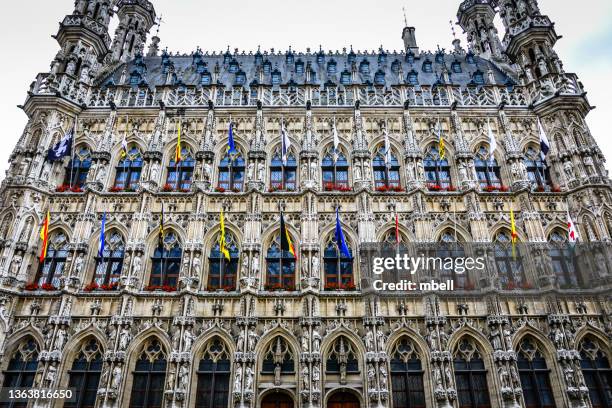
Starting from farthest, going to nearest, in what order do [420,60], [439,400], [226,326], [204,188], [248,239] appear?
[420,60] → [204,188] → [248,239] → [226,326] → [439,400]

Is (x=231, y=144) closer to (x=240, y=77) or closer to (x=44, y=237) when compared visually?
(x=240, y=77)

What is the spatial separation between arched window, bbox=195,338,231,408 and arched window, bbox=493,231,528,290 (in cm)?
1283

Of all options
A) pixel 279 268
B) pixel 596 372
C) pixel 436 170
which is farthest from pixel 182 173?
pixel 596 372

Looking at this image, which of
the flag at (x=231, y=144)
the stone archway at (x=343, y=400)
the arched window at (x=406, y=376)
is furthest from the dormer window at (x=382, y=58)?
the stone archway at (x=343, y=400)

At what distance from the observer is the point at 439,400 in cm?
1731

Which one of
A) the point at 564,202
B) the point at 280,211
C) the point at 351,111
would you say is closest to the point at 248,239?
the point at 280,211

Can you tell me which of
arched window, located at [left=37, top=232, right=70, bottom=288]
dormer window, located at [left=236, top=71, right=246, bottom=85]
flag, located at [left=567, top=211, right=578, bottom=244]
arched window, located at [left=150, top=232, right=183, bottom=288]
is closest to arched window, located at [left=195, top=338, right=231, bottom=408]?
arched window, located at [left=150, top=232, right=183, bottom=288]

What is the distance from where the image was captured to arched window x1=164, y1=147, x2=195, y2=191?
75.7ft

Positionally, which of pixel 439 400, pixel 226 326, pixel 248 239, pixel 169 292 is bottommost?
pixel 439 400

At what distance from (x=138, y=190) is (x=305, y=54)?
1694 cm

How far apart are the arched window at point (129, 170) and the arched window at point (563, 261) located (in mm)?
20871

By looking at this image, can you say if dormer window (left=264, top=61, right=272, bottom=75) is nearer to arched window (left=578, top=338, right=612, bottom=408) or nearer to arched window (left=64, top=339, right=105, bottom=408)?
arched window (left=64, top=339, right=105, bottom=408)

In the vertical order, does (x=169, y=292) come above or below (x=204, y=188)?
below

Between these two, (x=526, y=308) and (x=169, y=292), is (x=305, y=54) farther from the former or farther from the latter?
(x=526, y=308)
